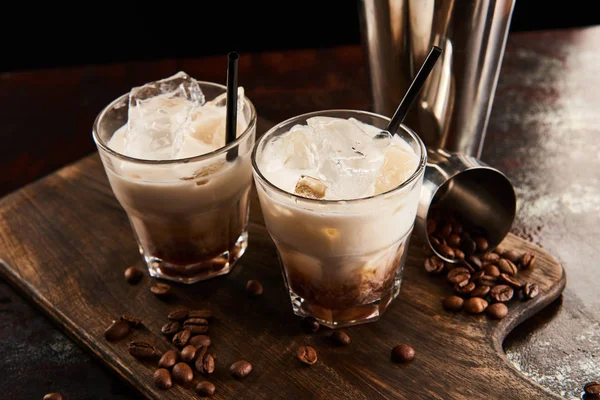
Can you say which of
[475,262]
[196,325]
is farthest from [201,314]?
[475,262]

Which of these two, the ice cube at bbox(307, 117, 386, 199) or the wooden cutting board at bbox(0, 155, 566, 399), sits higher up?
the ice cube at bbox(307, 117, 386, 199)

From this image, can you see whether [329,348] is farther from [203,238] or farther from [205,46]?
[205,46]

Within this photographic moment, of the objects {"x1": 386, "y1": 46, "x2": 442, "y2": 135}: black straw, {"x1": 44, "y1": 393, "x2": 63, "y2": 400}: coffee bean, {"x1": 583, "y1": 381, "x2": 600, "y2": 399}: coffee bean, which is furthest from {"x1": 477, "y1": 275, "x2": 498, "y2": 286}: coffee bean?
{"x1": 44, "y1": 393, "x2": 63, "y2": 400}: coffee bean

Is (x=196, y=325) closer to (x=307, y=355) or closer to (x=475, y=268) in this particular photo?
(x=307, y=355)

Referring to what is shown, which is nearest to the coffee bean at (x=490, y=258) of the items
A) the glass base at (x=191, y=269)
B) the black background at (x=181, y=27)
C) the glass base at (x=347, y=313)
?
the glass base at (x=347, y=313)

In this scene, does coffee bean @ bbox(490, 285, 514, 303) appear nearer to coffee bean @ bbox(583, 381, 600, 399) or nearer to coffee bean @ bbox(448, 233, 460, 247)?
coffee bean @ bbox(448, 233, 460, 247)

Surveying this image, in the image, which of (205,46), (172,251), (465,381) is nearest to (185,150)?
(172,251)

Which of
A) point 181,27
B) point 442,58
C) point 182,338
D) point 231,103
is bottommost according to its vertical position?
point 181,27
